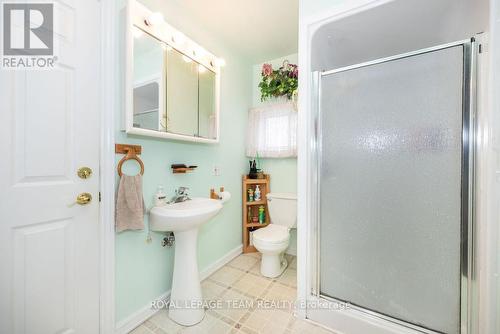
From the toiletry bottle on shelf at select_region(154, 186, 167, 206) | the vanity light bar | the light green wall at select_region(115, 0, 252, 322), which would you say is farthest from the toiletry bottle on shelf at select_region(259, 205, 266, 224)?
the vanity light bar

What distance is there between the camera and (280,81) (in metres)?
2.21

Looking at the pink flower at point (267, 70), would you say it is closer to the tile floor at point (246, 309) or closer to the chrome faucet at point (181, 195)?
the chrome faucet at point (181, 195)

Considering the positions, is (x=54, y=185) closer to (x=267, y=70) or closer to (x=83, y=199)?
(x=83, y=199)

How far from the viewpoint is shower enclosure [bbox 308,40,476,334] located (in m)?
0.97

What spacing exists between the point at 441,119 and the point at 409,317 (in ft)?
3.55

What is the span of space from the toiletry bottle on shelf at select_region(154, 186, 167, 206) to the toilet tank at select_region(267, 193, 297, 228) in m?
1.17

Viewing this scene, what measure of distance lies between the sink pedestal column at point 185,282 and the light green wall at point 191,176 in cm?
19

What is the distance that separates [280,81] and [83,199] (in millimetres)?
2041

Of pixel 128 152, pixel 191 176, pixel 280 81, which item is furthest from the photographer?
pixel 280 81

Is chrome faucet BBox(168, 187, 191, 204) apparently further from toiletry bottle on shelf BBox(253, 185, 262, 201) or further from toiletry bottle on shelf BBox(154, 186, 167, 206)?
toiletry bottle on shelf BBox(253, 185, 262, 201)

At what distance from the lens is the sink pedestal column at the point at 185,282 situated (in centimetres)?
132

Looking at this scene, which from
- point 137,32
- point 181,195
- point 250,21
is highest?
point 250,21

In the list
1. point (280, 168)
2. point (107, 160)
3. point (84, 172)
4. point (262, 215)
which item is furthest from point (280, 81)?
point (84, 172)

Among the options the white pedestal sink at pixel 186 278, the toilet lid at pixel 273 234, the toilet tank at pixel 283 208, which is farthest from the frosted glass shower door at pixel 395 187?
the white pedestal sink at pixel 186 278
